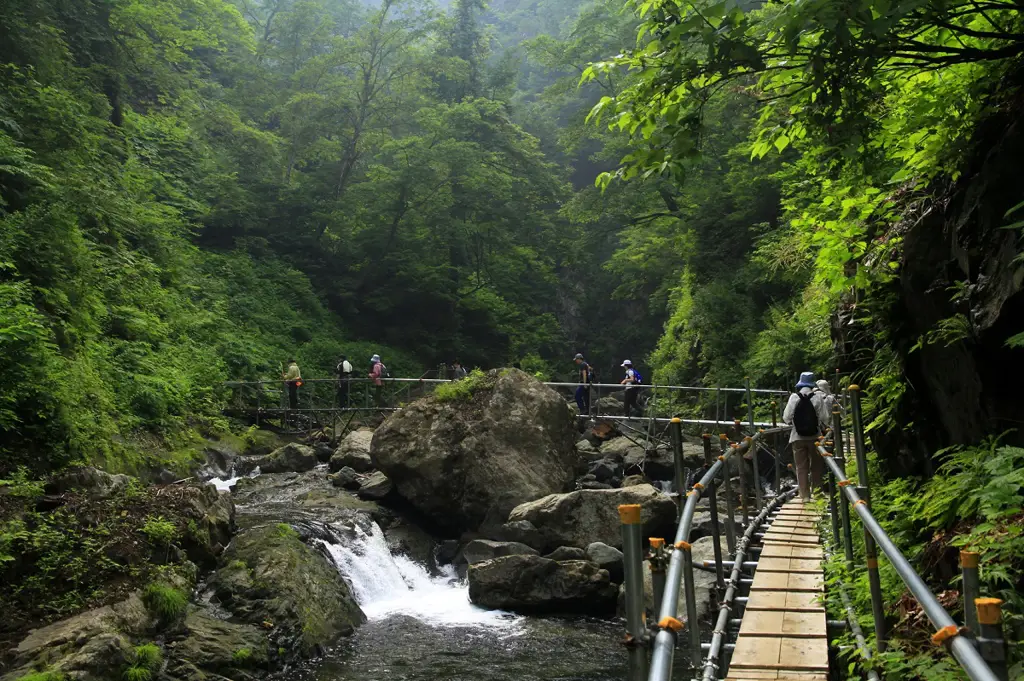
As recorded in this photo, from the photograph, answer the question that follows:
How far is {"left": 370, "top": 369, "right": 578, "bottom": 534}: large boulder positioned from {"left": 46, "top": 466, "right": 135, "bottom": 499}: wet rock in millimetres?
5860

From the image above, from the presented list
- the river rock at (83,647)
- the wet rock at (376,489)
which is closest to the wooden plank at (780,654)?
the river rock at (83,647)

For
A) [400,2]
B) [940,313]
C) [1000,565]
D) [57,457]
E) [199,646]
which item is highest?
[400,2]

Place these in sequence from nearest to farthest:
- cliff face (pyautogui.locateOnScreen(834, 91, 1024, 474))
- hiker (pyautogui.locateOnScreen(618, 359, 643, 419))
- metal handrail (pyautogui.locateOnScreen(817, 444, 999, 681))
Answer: metal handrail (pyautogui.locateOnScreen(817, 444, 999, 681)) < cliff face (pyautogui.locateOnScreen(834, 91, 1024, 474)) < hiker (pyautogui.locateOnScreen(618, 359, 643, 419))

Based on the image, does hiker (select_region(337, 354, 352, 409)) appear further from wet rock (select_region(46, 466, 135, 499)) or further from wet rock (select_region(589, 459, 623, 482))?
wet rock (select_region(46, 466, 135, 499))

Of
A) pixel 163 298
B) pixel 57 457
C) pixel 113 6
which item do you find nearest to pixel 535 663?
pixel 57 457

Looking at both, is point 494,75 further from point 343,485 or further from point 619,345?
point 343,485

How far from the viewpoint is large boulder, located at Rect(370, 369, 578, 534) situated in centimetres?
1488

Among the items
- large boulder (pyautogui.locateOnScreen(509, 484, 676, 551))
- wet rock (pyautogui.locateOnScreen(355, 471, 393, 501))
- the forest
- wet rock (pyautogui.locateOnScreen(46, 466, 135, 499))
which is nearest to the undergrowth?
the forest

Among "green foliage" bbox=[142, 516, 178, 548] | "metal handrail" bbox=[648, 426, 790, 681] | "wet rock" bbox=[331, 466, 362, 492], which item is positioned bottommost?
"metal handrail" bbox=[648, 426, 790, 681]

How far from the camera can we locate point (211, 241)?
29.2 meters

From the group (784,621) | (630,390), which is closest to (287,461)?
(630,390)

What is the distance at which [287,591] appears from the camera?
1004 cm

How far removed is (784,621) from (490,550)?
843 centimetres

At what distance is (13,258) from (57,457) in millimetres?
4375
